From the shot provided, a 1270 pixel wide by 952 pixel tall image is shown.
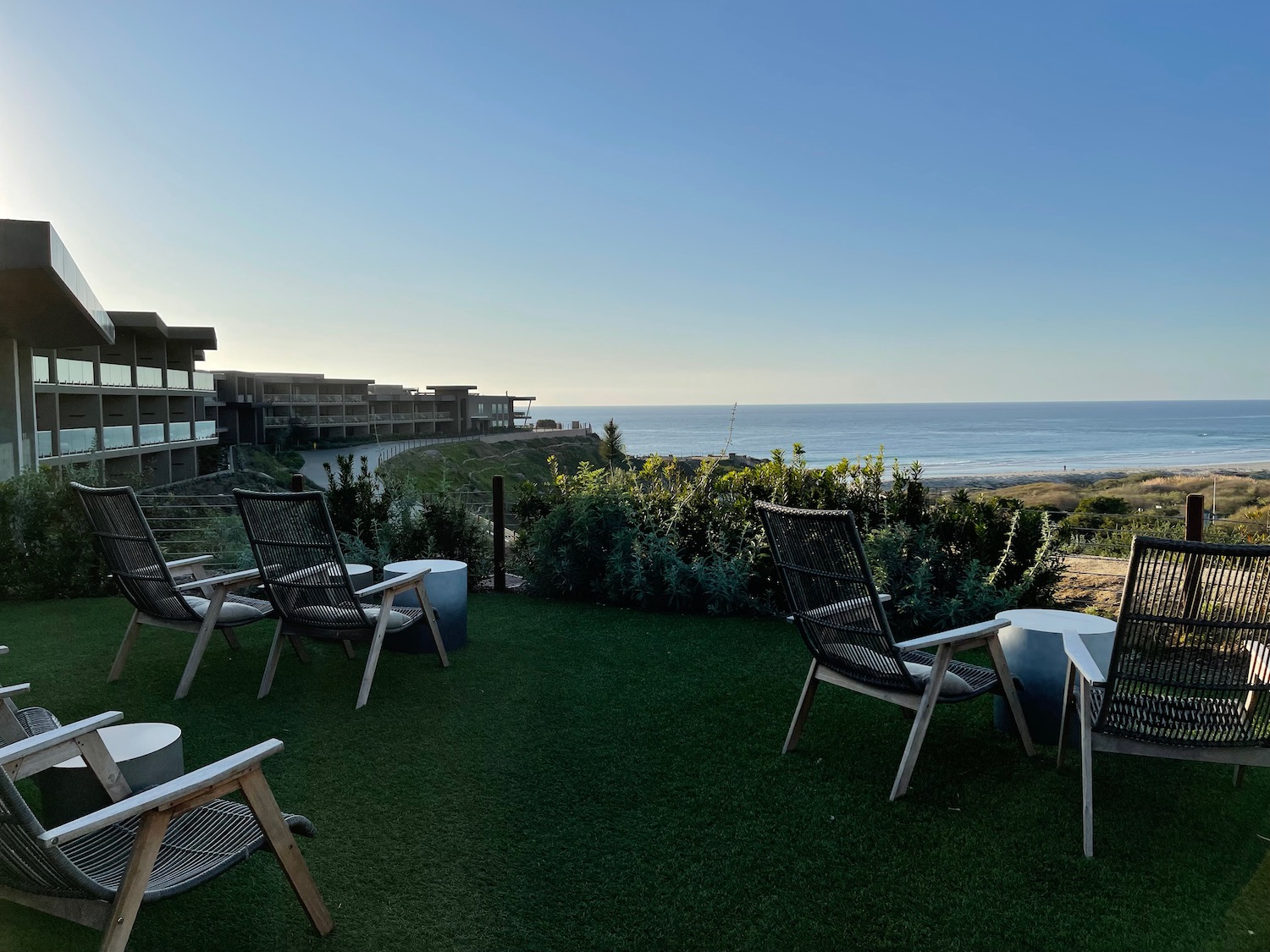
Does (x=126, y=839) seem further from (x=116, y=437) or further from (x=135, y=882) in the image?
(x=116, y=437)

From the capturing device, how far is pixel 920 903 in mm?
2438

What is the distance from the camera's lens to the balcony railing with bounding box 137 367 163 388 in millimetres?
26516

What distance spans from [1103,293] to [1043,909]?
35700 mm

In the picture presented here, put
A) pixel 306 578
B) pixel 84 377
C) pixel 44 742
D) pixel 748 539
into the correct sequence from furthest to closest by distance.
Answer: pixel 84 377 < pixel 748 539 < pixel 306 578 < pixel 44 742

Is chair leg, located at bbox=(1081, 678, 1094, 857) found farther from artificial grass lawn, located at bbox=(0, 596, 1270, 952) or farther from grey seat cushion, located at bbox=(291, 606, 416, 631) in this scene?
grey seat cushion, located at bbox=(291, 606, 416, 631)

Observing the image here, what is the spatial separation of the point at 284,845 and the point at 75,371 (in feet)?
80.1

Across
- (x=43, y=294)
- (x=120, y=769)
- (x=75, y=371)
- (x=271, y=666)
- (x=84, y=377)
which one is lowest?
(x=271, y=666)

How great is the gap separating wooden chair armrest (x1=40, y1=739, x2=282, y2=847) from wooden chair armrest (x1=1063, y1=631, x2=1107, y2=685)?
2.57 m

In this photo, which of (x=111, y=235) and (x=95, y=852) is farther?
(x=111, y=235)

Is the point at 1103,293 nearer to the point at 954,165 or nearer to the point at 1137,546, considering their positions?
the point at 954,165

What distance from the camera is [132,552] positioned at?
14.9 feet

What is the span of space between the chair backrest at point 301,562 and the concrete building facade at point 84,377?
581 cm

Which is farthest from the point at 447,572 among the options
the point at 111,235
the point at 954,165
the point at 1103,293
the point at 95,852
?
the point at 1103,293

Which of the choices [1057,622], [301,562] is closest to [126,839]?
[301,562]
